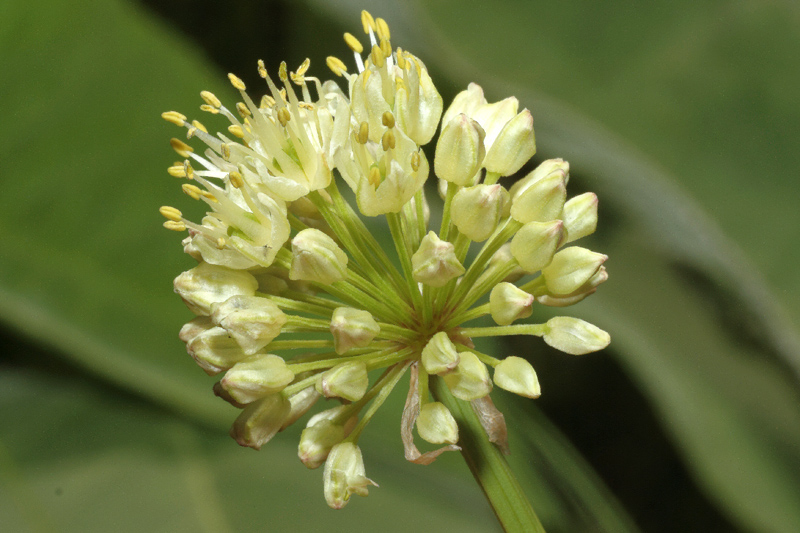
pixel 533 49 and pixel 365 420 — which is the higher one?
pixel 533 49

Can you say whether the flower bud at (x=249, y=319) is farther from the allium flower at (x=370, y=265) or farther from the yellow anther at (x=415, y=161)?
the yellow anther at (x=415, y=161)

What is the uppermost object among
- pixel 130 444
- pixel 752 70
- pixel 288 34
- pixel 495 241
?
pixel 752 70

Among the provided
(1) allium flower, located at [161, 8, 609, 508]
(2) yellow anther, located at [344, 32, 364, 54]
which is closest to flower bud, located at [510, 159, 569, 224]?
(1) allium flower, located at [161, 8, 609, 508]

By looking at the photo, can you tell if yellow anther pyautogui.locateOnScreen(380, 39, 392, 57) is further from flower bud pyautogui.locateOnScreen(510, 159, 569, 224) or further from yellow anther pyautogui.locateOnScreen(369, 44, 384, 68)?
flower bud pyautogui.locateOnScreen(510, 159, 569, 224)

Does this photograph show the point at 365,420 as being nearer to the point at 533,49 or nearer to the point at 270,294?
the point at 270,294

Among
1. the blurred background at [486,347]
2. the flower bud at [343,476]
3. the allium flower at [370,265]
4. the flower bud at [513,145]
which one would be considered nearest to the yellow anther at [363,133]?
the allium flower at [370,265]

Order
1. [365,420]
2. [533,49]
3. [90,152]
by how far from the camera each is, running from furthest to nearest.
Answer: [533,49] → [90,152] → [365,420]

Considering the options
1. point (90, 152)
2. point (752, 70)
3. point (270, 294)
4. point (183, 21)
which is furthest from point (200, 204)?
point (752, 70)
